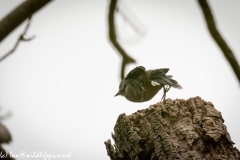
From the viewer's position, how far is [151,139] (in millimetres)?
2523

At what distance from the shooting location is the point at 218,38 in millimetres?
1303

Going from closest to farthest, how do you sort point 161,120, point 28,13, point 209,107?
1. point 28,13
2. point 161,120
3. point 209,107

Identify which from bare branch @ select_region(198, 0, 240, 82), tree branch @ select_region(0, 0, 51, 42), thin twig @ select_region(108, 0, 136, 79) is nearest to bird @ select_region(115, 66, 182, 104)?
thin twig @ select_region(108, 0, 136, 79)

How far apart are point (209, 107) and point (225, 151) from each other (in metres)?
0.53

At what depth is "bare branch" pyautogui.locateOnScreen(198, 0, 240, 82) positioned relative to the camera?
1.16 metres

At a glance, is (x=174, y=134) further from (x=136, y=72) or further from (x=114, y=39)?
(x=136, y=72)

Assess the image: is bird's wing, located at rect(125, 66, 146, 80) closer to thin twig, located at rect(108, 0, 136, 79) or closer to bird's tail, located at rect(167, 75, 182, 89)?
bird's tail, located at rect(167, 75, 182, 89)

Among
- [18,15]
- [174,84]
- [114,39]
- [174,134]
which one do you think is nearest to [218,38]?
[114,39]

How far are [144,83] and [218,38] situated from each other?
3.29 m

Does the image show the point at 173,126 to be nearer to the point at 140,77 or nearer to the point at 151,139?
the point at 151,139

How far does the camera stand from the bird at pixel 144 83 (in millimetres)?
4526

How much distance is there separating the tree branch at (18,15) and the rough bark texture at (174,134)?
1.64 meters

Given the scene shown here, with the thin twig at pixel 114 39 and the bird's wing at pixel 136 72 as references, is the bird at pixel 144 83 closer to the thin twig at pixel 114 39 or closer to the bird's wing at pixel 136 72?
the bird's wing at pixel 136 72

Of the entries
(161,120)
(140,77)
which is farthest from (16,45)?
(140,77)
